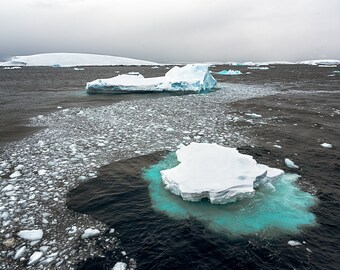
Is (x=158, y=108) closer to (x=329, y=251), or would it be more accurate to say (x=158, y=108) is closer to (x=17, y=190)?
(x=17, y=190)

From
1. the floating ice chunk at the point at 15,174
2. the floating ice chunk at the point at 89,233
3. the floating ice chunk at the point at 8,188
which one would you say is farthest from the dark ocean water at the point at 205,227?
the floating ice chunk at the point at 15,174

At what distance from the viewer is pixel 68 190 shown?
5.57 meters

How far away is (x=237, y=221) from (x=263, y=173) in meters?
1.45

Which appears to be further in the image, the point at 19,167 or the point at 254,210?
the point at 19,167

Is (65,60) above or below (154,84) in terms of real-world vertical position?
above

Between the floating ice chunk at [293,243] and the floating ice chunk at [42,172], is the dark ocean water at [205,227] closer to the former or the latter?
the floating ice chunk at [293,243]

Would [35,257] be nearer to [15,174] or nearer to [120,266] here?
[120,266]

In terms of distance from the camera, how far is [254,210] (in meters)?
4.94

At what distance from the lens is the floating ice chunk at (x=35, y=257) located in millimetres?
3568

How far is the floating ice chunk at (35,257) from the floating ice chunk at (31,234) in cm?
33

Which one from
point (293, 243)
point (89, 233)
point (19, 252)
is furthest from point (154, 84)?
point (19, 252)

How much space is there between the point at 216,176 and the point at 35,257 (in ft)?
11.1

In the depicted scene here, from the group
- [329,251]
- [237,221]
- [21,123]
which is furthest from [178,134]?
[21,123]

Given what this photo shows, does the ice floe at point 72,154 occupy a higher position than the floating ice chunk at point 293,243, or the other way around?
the ice floe at point 72,154
